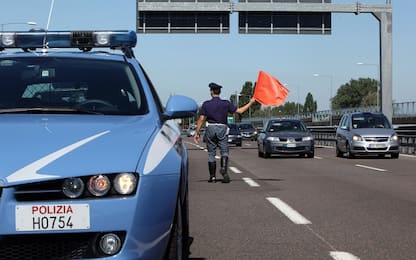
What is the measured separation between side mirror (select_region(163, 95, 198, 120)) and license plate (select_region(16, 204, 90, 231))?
5.14ft

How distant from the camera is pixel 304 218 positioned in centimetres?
796

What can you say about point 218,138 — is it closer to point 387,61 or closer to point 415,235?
point 415,235

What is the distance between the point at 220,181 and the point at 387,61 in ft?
64.5

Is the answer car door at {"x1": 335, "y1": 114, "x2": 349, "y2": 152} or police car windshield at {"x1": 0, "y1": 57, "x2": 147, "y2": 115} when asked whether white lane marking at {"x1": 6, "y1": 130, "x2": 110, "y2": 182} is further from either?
car door at {"x1": 335, "y1": 114, "x2": 349, "y2": 152}

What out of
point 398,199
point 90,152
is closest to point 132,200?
point 90,152

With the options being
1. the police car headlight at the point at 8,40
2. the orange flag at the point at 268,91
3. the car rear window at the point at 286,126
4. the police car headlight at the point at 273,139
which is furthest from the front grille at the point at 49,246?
the car rear window at the point at 286,126

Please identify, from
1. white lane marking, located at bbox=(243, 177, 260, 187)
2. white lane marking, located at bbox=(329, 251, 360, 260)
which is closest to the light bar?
white lane marking, located at bbox=(329, 251, 360, 260)

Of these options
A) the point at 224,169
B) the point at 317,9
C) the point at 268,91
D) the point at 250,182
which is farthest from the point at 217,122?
the point at 317,9

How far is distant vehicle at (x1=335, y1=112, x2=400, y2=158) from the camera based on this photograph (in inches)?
858

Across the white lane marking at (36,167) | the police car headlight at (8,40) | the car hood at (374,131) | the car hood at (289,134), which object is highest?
the police car headlight at (8,40)

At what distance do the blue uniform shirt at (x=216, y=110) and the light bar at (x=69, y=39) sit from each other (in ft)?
22.6

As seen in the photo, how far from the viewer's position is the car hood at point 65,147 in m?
3.35

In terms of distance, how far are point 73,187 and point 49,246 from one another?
33 cm

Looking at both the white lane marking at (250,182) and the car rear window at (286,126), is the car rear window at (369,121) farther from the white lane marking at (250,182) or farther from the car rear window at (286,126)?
the white lane marking at (250,182)
